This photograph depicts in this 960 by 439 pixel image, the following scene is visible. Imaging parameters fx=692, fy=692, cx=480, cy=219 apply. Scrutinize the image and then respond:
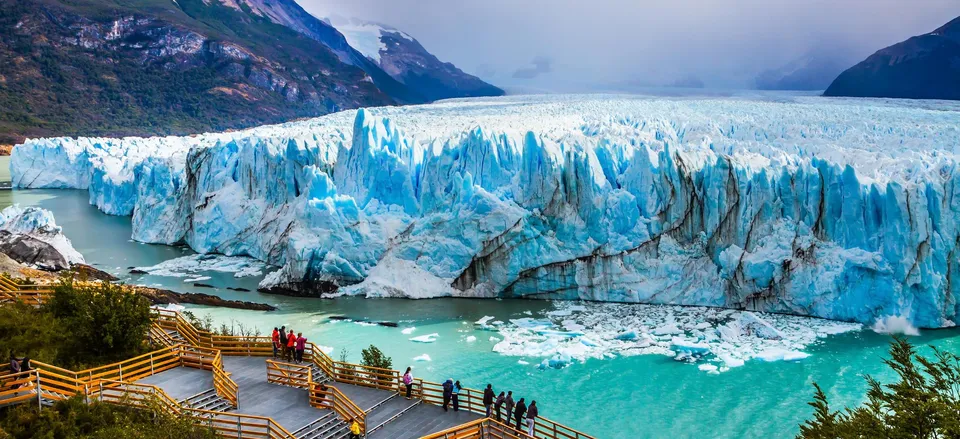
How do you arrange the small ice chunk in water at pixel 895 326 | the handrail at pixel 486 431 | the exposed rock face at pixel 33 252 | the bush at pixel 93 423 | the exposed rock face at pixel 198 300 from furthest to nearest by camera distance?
the exposed rock face at pixel 33 252
the exposed rock face at pixel 198 300
the small ice chunk in water at pixel 895 326
the handrail at pixel 486 431
the bush at pixel 93 423

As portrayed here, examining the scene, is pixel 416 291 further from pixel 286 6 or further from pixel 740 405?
pixel 286 6

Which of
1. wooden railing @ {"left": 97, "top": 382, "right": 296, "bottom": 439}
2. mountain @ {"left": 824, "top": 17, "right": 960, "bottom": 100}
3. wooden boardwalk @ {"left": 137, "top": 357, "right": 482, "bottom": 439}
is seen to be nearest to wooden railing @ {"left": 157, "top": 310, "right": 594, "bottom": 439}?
wooden boardwalk @ {"left": 137, "top": 357, "right": 482, "bottom": 439}

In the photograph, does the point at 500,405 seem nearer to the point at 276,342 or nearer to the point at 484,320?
the point at 276,342

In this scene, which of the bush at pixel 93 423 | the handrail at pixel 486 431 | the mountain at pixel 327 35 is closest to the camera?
the bush at pixel 93 423

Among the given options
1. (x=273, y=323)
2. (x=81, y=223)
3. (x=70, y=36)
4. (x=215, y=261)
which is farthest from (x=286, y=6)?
(x=273, y=323)

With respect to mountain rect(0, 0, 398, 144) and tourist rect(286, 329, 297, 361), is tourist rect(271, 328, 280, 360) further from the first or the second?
mountain rect(0, 0, 398, 144)

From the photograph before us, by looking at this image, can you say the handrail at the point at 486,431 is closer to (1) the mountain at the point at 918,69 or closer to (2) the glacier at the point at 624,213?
(2) the glacier at the point at 624,213

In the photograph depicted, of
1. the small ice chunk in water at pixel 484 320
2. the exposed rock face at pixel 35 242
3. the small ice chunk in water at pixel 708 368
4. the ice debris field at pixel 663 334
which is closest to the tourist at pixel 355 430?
the ice debris field at pixel 663 334
